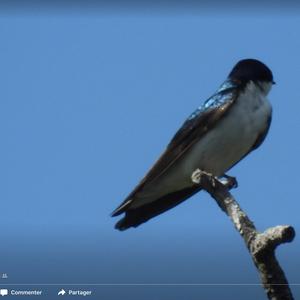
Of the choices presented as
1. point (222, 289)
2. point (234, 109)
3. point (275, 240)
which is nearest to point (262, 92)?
point (234, 109)

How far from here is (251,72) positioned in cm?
421

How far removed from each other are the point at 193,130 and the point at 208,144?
114mm

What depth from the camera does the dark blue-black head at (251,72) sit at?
4172mm

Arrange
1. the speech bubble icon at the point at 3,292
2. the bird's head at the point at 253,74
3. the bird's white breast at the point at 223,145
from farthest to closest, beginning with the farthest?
the bird's head at the point at 253,74, the bird's white breast at the point at 223,145, the speech bubble icon at the point at 3,292

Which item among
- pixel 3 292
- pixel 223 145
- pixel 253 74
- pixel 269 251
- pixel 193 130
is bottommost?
pixel 269 251

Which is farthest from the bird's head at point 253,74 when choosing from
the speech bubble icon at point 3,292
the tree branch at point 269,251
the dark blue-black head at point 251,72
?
the tree branch at point 269,251

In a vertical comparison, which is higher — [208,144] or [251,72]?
[251,72]

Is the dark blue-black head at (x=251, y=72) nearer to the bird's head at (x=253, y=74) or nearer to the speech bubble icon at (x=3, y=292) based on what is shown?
the bird's head at (x=253, y=74)

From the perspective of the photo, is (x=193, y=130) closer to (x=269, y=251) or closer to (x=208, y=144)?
(x=208, y=144)

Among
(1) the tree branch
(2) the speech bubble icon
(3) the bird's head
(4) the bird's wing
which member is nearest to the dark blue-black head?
(3) the bird's head

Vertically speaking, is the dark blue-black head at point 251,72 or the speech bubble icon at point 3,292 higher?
the dark blue-black head at point 251,72

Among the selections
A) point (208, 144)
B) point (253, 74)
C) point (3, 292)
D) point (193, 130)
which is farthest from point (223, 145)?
point (3, 292)

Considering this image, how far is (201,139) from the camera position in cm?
402

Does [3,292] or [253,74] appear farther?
[253,74]
